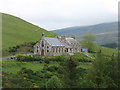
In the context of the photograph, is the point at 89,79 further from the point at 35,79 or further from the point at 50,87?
the point at 35,79

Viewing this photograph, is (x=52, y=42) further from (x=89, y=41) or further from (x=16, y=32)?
(x=16, y=32)

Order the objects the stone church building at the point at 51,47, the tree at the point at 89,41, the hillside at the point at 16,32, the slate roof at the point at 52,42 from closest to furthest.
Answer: the stone church building at the point at 51,47
the slate roof at the point at 52,42
the tree at the point at 89,41
the hillside at the point at 16,32

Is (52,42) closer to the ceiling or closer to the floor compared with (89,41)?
closer to the floor

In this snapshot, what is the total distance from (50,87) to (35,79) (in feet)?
30.5

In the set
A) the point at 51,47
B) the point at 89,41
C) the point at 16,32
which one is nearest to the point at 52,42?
the point at 51,47

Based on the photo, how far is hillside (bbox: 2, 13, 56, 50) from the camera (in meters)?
102

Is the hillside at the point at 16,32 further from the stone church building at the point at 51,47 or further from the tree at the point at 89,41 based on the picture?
the tree at the point at 89,41

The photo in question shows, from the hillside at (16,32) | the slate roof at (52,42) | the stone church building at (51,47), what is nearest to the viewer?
the stone church building at (51,47)

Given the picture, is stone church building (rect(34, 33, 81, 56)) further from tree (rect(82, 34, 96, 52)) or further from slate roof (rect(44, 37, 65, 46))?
tree (rect(82, 34, 96, 52))

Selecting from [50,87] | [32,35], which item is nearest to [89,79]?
[50,87]

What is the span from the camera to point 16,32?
11788cm

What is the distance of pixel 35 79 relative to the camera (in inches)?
1385

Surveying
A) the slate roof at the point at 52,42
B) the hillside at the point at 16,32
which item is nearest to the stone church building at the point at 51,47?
the slate roof at the point at 52,42

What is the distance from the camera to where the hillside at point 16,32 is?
102406 mm
